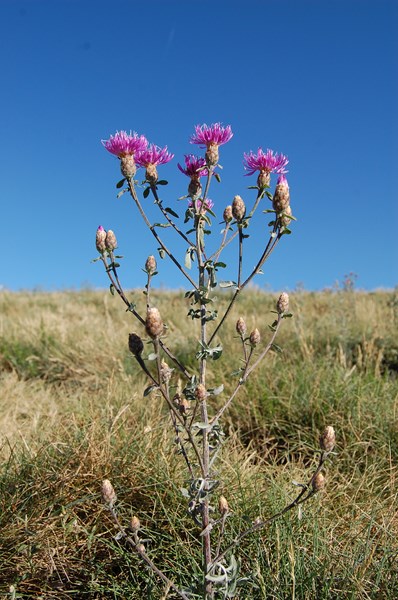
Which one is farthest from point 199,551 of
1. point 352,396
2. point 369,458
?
point 352,396

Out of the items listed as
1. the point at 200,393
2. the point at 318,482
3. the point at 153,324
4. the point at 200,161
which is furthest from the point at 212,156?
the point at 318,482

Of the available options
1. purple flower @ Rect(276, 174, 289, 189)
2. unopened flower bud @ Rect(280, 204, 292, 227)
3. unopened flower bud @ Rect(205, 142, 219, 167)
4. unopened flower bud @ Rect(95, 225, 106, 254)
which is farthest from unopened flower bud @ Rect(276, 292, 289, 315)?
unopened flower bud @ Rect(95, 225, 106, 254)

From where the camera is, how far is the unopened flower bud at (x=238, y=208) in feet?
5.93

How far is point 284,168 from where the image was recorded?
1.91 metres

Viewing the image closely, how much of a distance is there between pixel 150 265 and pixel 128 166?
0.35 meters

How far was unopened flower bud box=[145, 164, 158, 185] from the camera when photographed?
1.84 metres

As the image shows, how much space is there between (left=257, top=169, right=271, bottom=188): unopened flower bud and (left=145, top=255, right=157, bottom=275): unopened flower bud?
45cm

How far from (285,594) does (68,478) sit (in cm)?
108

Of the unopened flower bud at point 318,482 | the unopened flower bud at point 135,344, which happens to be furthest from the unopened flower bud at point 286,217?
the unopened flower bud at point 318,482

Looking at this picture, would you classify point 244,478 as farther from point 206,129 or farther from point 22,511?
point 206,129

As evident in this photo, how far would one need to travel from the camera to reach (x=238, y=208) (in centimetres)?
181

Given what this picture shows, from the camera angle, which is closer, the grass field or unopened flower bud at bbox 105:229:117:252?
unopened flower bud at bbox 105:229:117:252

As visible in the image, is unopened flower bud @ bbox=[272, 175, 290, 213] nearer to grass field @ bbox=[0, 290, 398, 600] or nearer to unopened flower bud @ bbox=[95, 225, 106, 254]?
unopened flower bud @ bbox=[95, 225, 106, 254]

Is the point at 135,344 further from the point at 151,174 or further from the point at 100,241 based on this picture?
the point at 151,174
